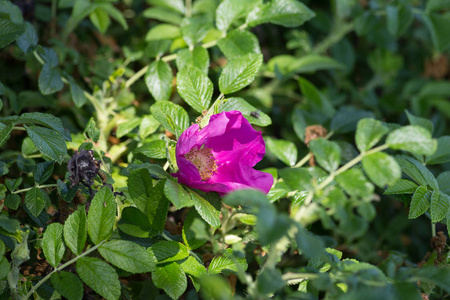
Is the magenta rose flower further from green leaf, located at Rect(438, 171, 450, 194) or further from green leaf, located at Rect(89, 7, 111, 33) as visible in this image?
green leaf, located at Rect(89, 7, 111, 33)

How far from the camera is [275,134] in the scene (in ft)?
6.02

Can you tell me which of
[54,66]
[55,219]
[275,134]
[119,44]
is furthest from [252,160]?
[119,44]

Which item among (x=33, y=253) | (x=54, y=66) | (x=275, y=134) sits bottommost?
(x=275, y=134)

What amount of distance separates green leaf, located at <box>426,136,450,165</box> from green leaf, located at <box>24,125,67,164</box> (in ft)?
3.02

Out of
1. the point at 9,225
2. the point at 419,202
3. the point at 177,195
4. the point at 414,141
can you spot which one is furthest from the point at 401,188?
the point at 9,225

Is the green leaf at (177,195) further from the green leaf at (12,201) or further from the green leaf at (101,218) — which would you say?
the green leaf at (12,201)

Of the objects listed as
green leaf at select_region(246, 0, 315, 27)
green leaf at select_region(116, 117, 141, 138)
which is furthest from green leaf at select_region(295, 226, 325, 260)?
green leaf at select_region(246, 0, 315, 27)

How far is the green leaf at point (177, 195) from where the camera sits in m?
0.81

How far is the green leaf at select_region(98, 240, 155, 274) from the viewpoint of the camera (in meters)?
0.86

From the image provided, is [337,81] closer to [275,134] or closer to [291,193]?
[275,134]

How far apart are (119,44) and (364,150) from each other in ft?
4.18

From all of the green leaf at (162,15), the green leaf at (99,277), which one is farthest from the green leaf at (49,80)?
the green leaf at (99,277)

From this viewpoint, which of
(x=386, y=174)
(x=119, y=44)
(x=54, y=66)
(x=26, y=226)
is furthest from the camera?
(x=119, y=44)

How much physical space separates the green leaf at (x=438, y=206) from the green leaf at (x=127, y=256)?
0.59 meters
